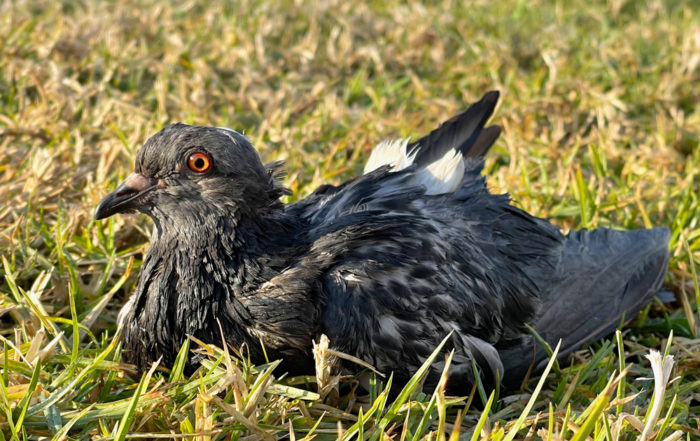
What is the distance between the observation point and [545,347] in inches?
145

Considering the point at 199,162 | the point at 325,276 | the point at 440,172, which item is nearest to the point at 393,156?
the point at 440,172

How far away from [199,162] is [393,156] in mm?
1425

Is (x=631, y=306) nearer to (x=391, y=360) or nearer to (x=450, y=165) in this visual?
(x=450, y=165)

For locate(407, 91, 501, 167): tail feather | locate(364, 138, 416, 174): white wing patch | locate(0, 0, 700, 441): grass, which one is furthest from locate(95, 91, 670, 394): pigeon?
locate(407, 91, 501, 167): tail feather

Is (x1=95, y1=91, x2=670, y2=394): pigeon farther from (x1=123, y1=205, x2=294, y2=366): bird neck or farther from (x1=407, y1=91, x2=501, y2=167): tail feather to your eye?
(x1=407, y1=91, x2=501, y2=167): tail feather

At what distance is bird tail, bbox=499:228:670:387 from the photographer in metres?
3.78

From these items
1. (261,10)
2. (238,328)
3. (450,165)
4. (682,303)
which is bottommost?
(682,303)

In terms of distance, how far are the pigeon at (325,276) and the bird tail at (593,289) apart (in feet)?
0.04

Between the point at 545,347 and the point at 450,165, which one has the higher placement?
the point at 450,165

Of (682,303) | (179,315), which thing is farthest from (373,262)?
(682,303)

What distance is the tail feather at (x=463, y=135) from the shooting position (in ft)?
14.5

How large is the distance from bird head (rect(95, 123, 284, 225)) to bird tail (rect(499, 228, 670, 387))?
56.7 inches

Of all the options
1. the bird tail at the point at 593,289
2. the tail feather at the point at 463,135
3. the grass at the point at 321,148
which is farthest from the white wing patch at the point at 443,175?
the grass at the point at 321,148

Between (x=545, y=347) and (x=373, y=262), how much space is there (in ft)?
3.03
